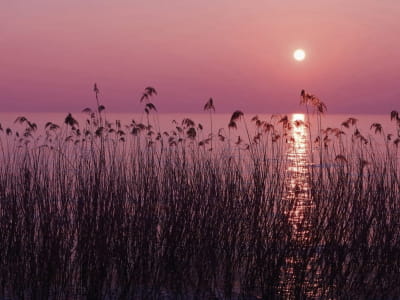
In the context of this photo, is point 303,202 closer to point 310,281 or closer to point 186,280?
point 310,281

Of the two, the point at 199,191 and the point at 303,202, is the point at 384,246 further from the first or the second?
the point at 199,191

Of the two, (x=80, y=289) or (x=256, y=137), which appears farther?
(x=256, y=137)

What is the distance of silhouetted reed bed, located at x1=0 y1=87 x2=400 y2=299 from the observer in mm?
5430

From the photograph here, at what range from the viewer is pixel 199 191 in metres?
5.76

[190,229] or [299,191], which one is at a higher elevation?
[299,191]

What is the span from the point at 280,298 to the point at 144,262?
1293mm

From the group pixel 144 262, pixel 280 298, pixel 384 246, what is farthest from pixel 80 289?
pixel 384 246

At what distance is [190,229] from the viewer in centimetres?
569

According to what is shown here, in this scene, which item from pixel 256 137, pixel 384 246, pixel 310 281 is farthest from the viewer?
pixel 256 137

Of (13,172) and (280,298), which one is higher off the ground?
(13,172)

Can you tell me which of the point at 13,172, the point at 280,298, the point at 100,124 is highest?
the point at 100,124

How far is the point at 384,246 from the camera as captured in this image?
5.81 m

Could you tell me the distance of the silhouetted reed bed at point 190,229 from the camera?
5.43 meters

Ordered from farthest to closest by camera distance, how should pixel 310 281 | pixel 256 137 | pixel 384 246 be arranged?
pixel 256 137, pixel 384 246, pixel 310 281
